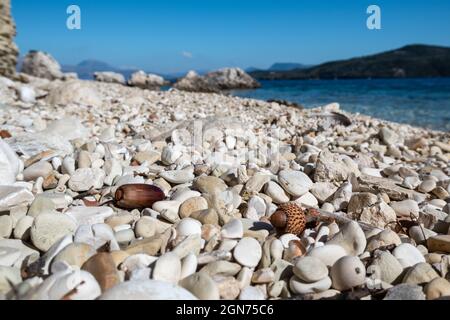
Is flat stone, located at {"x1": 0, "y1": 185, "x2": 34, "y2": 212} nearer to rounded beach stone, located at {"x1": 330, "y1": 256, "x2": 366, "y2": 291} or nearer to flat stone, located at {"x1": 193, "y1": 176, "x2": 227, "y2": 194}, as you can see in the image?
flat stone, located at {"x1": 193, "y1": 176, "x2": 227, "y2": 194}

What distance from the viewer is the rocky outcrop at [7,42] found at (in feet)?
33.4

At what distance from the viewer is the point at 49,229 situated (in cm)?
188

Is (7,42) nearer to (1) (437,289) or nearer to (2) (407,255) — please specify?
(2) (407,255)

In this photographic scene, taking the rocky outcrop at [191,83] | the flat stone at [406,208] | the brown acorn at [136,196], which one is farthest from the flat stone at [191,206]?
the rocky outcrop at [191,83]

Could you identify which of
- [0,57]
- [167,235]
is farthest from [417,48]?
[167,235]

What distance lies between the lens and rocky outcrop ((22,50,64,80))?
2970 cm

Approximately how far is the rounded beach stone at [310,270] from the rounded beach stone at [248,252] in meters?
0.21

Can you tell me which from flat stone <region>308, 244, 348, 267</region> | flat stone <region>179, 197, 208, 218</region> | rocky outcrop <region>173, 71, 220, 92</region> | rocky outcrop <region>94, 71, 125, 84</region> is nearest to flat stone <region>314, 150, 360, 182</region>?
flat stone <region>179, 197, 208, 218</region>

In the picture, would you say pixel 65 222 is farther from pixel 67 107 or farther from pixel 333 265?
pixel 67 107

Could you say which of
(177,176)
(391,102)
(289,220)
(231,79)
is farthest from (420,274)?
(231,79)

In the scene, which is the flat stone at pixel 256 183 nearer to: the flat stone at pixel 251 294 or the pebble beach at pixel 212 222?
the pebble beach at pixel 212 222

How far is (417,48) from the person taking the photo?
82.6m
